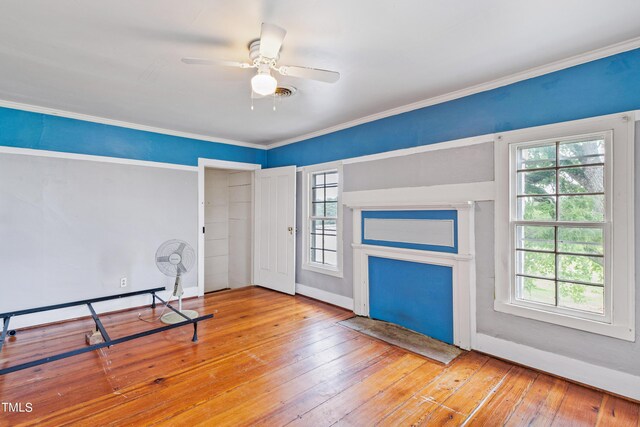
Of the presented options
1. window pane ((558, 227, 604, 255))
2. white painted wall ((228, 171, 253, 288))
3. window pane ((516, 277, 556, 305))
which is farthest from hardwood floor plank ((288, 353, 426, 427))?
white painted wall ((228, 171, 253, 288))

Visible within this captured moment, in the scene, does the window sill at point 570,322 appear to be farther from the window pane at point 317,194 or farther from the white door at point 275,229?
the white door at point 275,229

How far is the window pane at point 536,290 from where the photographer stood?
7.91 feet

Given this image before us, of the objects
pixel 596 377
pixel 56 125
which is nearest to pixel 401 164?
pixel 596 377

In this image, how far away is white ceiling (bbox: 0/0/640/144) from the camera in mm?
1692

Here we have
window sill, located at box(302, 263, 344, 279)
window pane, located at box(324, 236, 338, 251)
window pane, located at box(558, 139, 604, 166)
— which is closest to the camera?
window pane, located at box(558, 139, 604, 166)

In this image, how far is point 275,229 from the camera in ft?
15.5

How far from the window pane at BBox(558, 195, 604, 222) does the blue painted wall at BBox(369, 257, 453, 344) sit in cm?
100

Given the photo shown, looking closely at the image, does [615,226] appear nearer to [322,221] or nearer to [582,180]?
[582,180]

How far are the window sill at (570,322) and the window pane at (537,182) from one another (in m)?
0.92

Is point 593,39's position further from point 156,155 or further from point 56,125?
point 56,125

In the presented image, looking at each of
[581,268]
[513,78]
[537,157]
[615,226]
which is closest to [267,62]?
[513,78]

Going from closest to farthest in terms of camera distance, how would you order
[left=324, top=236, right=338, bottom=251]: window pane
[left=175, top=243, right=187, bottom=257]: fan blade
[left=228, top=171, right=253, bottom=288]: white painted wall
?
1. [left=175, top=243, right=187, bottom=257]: fan blade
2. [left=324, top=236, right=338, bottom=251]: window pane
3. [left=228, top=171, right=253, bottom=288]: white painted wall

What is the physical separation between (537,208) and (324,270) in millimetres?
2510

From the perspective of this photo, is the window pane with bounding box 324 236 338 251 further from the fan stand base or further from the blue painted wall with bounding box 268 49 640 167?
the fan stand base
